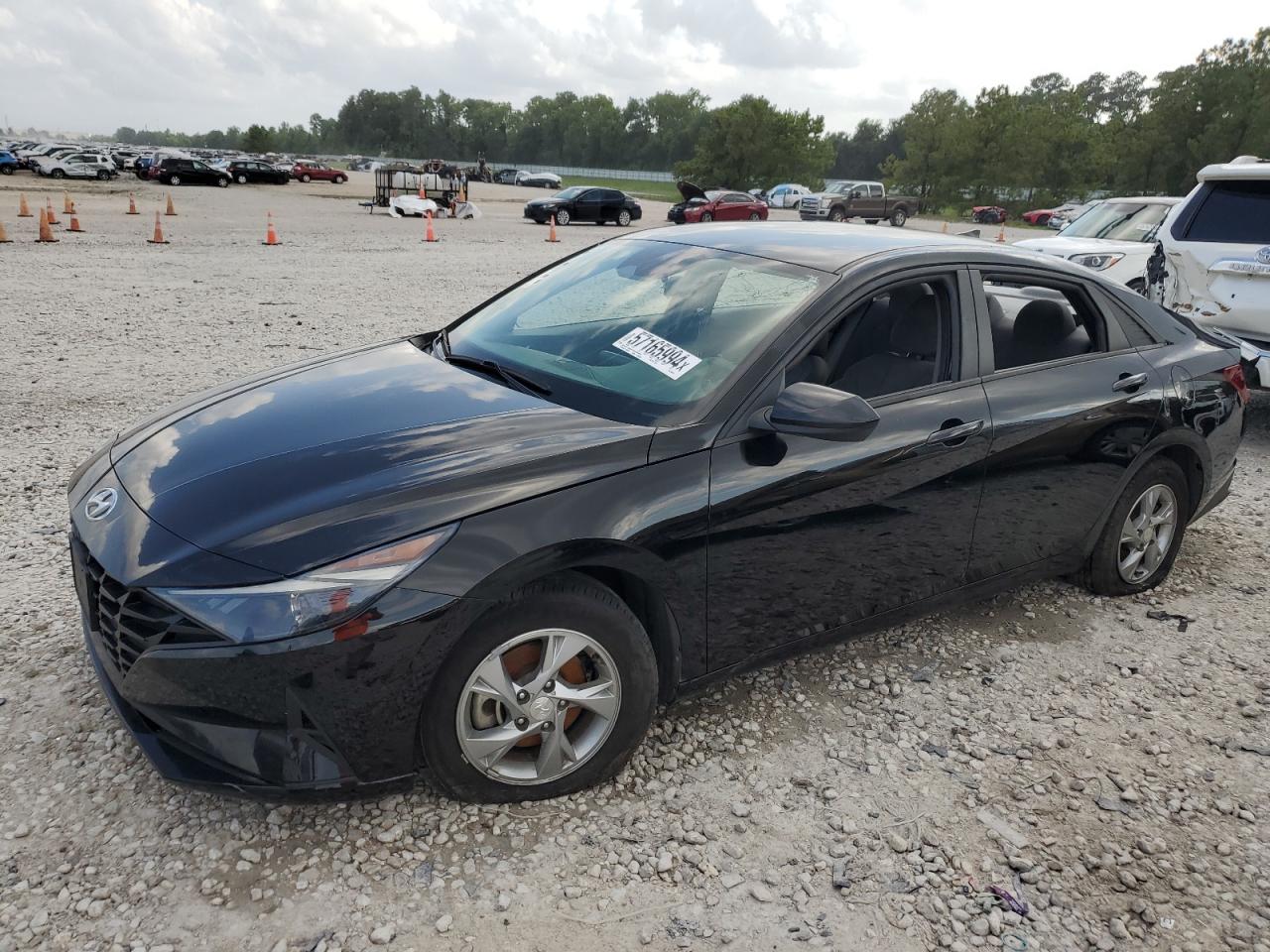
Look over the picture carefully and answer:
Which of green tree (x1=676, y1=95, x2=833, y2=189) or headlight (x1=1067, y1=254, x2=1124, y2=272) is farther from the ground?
green tree (x1=676, y1=95, x2=833, y2=189)

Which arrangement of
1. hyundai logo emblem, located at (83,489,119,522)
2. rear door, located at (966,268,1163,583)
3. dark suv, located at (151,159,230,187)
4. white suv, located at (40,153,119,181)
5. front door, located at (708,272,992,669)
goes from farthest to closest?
1. dark suv, located at (151,159,230,187)
2. white suv, located at (40,153,119,181)
3. rear door, located at (966,268,1163,583)
4. front door, located at (708,272,992,669)
5. hyundai logo emblem, located at (83,489,119,522)

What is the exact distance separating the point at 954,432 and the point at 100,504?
9.22 feet

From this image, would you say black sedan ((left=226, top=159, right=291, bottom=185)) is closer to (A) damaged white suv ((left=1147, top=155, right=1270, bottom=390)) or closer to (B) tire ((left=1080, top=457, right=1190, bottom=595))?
(A) damaged white suv ((left=1147, top=155, right=1270, bottom=390))

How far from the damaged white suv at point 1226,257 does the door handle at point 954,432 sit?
4156 millimetres

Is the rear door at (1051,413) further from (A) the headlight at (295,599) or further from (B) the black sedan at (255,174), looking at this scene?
(B) the black sedan at (255,174)

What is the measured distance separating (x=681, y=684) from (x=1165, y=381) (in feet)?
8.89

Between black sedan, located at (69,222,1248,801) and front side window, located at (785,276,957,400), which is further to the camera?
front side window, located at (785,276,957,400)

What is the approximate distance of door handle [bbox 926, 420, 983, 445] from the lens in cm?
337

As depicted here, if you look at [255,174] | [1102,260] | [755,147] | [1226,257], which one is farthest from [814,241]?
[755,147]

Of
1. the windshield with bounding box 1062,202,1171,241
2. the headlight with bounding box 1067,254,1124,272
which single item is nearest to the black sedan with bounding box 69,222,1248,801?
the headlight with bounding box 1067,254,1124,272

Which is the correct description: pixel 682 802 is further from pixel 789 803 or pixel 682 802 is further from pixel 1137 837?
pixel 1137 837

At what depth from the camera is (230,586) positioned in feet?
7.64

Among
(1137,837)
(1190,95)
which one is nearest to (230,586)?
(1137,837)

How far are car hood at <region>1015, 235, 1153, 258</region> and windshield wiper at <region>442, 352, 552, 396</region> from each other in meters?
8.38
